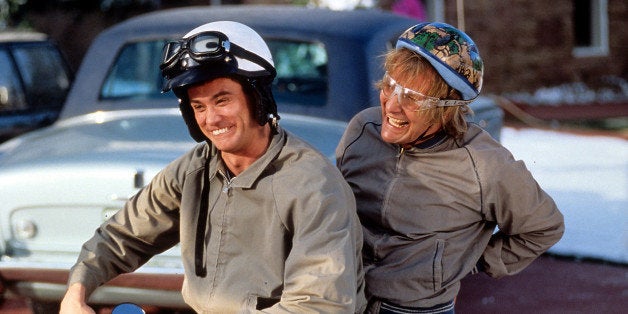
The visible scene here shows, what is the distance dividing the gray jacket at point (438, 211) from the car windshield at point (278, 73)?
2.17 m

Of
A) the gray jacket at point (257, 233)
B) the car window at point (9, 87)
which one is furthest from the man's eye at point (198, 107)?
the car window at point (9, 87)

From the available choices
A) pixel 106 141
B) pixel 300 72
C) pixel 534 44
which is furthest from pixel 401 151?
pixel 534 44

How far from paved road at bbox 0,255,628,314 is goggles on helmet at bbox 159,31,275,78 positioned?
3.50 m

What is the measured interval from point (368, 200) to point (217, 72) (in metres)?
0.76

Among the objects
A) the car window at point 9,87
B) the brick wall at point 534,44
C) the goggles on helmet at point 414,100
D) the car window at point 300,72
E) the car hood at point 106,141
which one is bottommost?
the brick wall at point 534,44

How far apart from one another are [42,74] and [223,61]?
661 centimetres

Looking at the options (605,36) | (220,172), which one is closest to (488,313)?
(220,172)

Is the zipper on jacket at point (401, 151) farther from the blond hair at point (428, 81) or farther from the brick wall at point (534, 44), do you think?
the brick wall at point (534, 44)

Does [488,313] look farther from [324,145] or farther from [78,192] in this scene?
[78,192]

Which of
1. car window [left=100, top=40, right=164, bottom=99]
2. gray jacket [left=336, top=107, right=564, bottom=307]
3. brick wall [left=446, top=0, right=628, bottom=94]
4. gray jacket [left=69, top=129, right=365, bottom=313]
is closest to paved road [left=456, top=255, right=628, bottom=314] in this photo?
car window [left=100, top=40, right=164, bottom=99]

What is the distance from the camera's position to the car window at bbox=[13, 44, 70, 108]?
26.9ft

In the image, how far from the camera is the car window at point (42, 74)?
8.20m

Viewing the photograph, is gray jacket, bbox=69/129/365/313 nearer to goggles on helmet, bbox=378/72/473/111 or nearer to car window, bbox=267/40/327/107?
goggles on helmet, bbox=378/72/473/111

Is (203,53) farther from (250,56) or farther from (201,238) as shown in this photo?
(201,238)
